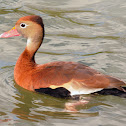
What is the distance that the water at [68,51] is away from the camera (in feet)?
17.4

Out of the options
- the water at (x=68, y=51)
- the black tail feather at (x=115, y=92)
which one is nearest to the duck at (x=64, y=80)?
the black tail feather at (x=115, y=92)

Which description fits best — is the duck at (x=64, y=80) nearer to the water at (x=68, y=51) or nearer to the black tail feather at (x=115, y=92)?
the black tail feather at (x=115, y=92)

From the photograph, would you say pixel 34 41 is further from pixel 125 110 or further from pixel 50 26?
pixel 50 26

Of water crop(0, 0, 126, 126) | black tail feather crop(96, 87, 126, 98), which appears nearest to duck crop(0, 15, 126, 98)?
black tail feather crop(96, 87, 126, 98)

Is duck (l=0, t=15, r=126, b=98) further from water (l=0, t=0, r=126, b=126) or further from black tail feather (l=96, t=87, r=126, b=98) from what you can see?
water (l=0, t=0, r=126, b=126)

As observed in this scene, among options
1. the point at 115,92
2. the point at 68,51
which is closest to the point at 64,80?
the point at 115,92

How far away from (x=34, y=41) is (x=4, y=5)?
3840 millimetres

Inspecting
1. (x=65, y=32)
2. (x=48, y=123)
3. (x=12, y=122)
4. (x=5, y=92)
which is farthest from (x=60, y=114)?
(x=65, y=32)

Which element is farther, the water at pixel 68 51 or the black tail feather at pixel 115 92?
the black tail feather at pixel 115 92

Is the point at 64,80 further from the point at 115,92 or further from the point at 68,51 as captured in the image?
the point at 68,51

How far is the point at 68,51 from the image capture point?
769 centimetres

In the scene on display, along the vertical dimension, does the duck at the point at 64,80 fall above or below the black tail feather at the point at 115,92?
above

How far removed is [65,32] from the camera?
28.5 ft

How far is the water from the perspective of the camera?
5.29 meters
